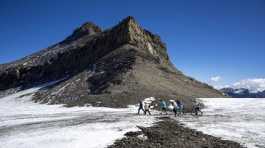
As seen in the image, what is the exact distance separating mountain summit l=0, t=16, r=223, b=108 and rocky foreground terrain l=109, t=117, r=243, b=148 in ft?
85.9

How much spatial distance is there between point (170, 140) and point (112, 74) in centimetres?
5437

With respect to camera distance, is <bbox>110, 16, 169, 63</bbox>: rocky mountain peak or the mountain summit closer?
the mountain summit

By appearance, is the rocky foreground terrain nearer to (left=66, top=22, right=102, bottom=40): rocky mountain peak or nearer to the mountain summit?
the mountain summit

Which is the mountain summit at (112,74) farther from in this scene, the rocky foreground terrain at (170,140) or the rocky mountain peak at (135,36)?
the rocky foreground terrain at (170,140)

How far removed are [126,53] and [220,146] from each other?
70561 millimetres

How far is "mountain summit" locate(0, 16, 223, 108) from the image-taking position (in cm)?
5578

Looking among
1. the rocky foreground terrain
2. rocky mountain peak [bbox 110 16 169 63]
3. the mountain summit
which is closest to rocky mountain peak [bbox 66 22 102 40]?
the mountain summit

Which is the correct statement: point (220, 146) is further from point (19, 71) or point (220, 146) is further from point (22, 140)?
point (19, 71)

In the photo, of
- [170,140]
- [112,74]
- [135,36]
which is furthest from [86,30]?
[170,140]

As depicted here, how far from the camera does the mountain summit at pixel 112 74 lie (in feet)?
183

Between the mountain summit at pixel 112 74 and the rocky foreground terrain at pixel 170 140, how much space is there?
26.2m

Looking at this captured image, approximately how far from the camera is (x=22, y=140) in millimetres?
18078

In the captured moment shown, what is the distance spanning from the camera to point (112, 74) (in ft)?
232

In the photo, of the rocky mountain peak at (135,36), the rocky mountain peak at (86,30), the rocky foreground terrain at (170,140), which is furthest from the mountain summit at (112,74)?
the rocky foreground terrain at (170,140)
